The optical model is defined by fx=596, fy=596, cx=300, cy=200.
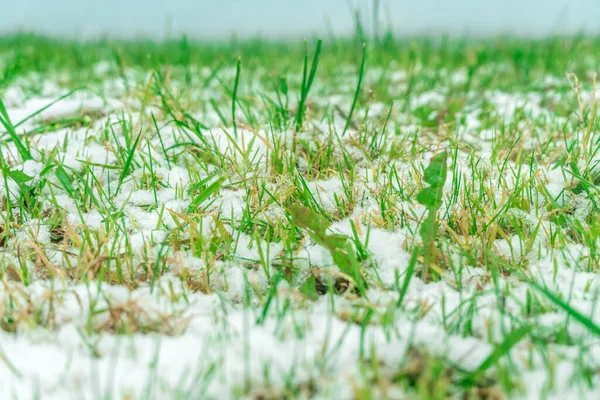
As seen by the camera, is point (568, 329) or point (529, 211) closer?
point (568, 329)

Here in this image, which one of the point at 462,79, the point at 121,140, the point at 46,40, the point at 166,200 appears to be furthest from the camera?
the point at 46,40

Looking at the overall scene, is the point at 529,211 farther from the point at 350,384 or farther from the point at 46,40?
the point at 46,40

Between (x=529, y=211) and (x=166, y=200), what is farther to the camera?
(x=166, y=200)

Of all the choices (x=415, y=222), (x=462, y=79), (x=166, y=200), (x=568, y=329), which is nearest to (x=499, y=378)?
(x=568, y=329)

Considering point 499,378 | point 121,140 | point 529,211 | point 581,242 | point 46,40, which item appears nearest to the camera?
point 499,378

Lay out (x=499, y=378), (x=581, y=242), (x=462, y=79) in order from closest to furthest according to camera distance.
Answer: (x=499, y=378)
(x=581, y=242)
(x=462, y=79)

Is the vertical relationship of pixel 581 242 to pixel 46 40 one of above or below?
below

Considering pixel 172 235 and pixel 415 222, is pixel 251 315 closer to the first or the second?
pixel 172 235

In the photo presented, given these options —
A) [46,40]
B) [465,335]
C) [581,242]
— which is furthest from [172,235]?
[46,40]

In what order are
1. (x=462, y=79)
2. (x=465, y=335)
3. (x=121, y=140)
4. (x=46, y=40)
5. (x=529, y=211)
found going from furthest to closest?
(x=46, y=40)
(x=462, y=79)
(x=121, y=140)
(x=529, y=211)
(x=465, y=335)
